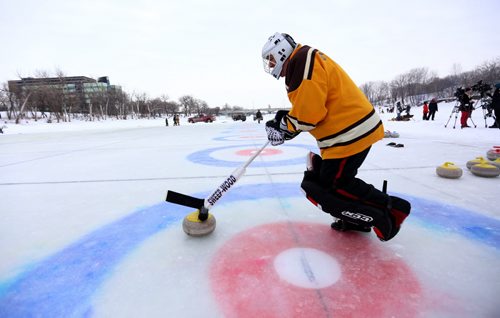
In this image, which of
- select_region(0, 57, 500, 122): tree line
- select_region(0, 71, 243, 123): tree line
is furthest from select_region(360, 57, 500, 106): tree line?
select_region(0, 71, 243, 123): tree line

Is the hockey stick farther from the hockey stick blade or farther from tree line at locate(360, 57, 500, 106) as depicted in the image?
tree line at locate(360, 57, 500, 106)

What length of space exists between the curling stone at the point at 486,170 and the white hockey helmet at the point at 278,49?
3289mm

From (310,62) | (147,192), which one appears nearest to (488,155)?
(310,62)

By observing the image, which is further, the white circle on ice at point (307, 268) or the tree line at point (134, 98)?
the tree line at point (134, 98)

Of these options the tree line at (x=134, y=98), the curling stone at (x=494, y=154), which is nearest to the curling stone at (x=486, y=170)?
the curling stone at (x=494, y=154)

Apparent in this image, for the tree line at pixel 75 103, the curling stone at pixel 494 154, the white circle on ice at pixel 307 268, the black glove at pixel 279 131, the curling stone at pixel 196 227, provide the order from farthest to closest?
the tree line at pixel 75 103 < the curling stone at pixel 494 154 < the curling stone at pixel 196 227 < the black glove at pixel 279 131 < the white circle on ice at pixel 307 268

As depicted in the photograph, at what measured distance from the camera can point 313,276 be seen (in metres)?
1.63

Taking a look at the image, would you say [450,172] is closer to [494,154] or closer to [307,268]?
[494,154]

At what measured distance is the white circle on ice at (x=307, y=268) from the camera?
1.58 metres

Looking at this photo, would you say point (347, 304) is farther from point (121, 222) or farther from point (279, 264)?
point (121, 222)

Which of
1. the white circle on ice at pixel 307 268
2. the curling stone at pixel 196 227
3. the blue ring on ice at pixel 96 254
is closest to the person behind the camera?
the blue ring on ice at pixel 96 254

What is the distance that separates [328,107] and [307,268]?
1.13 metres

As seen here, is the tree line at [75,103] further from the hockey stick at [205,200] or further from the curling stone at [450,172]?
the curling stone at [450,172]

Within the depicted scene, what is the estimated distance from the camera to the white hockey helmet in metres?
2.04
